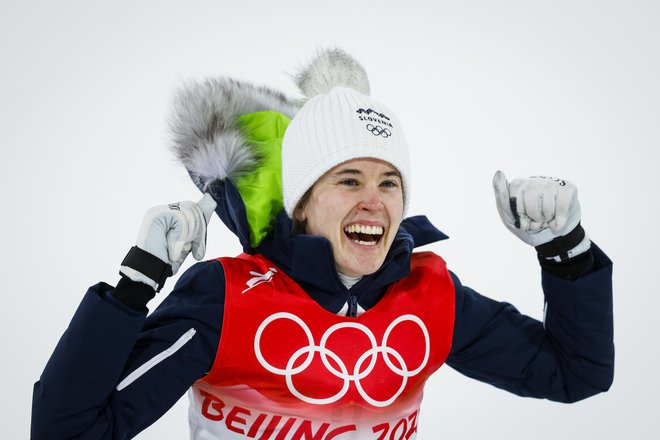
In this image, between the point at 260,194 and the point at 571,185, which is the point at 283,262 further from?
the point at 571,185

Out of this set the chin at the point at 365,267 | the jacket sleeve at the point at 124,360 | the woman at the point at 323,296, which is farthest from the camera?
the chin at the point at 365,267

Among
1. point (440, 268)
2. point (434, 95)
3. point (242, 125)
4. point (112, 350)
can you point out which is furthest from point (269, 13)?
point (112, 350)

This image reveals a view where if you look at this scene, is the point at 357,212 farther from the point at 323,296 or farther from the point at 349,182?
the point at 323,296

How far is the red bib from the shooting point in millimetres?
1502

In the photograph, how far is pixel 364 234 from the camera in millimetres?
1626

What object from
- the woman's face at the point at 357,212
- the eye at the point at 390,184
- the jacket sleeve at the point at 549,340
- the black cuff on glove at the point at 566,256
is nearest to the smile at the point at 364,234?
the woman's face at the point at 357,212

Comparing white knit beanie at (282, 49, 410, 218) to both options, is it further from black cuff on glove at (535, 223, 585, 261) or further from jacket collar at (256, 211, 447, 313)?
black cuff on glove at (535, 223, 585, 261)

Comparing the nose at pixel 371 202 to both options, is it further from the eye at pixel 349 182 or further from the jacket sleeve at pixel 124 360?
the jacket sleeve at pixel 124 360

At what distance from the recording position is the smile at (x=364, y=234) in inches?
61.5

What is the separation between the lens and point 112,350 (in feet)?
4.29

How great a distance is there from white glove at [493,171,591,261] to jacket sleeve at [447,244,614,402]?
0.09 meters

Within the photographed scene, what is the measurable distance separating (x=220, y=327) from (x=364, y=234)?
1.25ft

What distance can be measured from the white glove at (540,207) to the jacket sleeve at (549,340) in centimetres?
9

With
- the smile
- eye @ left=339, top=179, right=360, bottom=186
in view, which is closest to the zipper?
the smile
